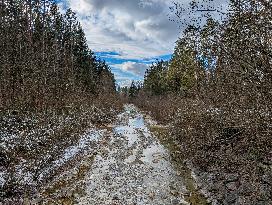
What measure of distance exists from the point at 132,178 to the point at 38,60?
22.7m

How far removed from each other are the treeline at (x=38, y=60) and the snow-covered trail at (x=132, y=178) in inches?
281

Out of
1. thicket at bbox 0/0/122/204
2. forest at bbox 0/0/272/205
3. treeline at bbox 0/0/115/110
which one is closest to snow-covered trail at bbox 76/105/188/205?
forest at bbox 0/0/272/205

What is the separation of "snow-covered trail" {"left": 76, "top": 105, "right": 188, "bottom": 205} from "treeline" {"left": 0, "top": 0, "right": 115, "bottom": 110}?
714cm

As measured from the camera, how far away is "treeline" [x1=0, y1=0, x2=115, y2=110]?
25.5 meters

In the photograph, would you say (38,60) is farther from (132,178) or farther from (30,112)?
(132,178)

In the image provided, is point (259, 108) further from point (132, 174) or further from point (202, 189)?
point (132, 174)

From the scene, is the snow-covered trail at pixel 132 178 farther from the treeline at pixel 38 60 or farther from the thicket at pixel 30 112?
the treeline at pixel 38 60

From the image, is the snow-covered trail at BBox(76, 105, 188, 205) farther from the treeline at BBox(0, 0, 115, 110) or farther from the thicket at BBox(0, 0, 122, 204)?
the treeline at BBox(0, 0, 115, 110)

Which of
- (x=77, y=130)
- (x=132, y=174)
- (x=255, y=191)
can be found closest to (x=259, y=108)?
(x=255, y=191)

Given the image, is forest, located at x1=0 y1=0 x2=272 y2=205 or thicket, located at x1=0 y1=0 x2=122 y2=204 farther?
thicket, located at x1=0 y1=0 x2=122 y2=204

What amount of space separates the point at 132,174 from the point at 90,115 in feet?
63.5

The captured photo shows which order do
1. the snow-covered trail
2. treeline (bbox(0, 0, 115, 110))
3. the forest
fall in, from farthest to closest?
treeline (bbox(0, 0, 115, 110)) < the snow-covered trail < the forest

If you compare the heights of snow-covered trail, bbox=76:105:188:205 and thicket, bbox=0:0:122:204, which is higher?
thicket, bbox=0:0:122:204

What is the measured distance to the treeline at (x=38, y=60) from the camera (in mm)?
25453
